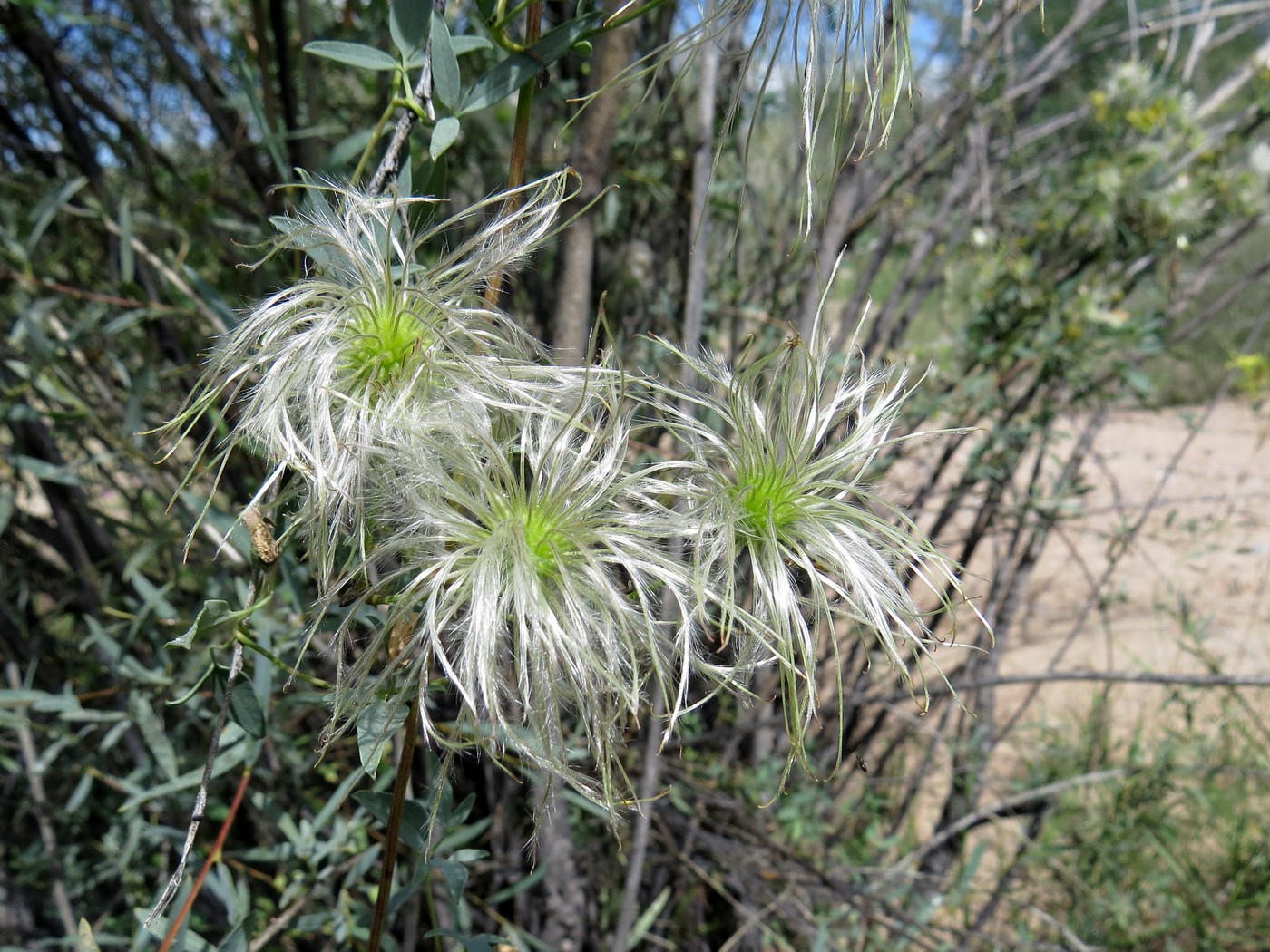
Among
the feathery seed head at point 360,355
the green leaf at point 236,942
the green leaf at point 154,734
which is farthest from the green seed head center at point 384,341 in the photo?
the green leaf at point 154,734

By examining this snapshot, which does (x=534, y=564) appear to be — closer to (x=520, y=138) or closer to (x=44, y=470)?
(x=520, y=138)

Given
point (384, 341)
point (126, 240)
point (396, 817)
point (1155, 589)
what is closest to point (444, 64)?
point (384, 341)

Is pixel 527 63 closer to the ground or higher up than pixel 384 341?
higher up

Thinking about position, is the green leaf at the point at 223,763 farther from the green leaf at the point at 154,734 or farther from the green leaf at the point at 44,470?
the green leaf at the point at 44,470

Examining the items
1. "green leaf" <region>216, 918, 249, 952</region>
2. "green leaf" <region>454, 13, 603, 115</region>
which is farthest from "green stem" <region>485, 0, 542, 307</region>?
"green leaf" <region>216, 918, 249, 952</region>

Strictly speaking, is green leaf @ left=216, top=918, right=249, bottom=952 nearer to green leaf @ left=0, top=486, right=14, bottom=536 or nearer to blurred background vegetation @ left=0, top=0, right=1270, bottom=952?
blurred background vegetation @ left=0, top=0, right=1270, bottom=952

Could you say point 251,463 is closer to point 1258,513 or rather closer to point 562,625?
point 562,625
